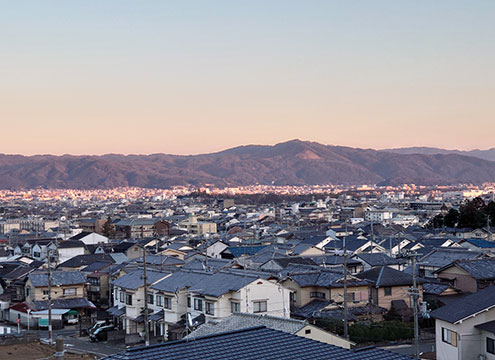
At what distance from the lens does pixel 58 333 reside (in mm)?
22453

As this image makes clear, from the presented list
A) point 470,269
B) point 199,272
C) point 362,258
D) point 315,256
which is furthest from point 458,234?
point 199,272

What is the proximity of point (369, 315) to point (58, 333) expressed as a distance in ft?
31.2

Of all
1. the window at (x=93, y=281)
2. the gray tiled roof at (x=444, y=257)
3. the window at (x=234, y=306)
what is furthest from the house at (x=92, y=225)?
the window at (x=234, y=306)

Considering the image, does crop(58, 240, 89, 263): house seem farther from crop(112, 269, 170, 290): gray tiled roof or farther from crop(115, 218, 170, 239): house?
crop(115, 218, 170, 239): house

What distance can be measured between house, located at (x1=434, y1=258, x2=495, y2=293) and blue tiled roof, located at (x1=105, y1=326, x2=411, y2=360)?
1360 centimetres

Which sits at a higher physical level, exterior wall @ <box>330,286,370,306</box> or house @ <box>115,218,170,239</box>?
exterior wall @ <box>330,286,370,306</box>

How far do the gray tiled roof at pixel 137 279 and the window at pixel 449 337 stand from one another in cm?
1039

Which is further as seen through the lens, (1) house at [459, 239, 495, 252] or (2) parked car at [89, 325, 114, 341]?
(1) house at [459, 239, 495, 252]

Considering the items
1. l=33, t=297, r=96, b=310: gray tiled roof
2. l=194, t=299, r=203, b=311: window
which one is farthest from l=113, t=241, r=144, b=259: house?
l=194, t=299, r=203, b=311: window

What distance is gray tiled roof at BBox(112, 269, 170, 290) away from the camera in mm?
22203

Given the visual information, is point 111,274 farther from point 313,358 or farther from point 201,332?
point 313,358

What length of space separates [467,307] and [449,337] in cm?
68

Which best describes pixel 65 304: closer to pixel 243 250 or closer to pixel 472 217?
pixel 243 250

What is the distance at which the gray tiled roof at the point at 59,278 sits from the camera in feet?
84.3
